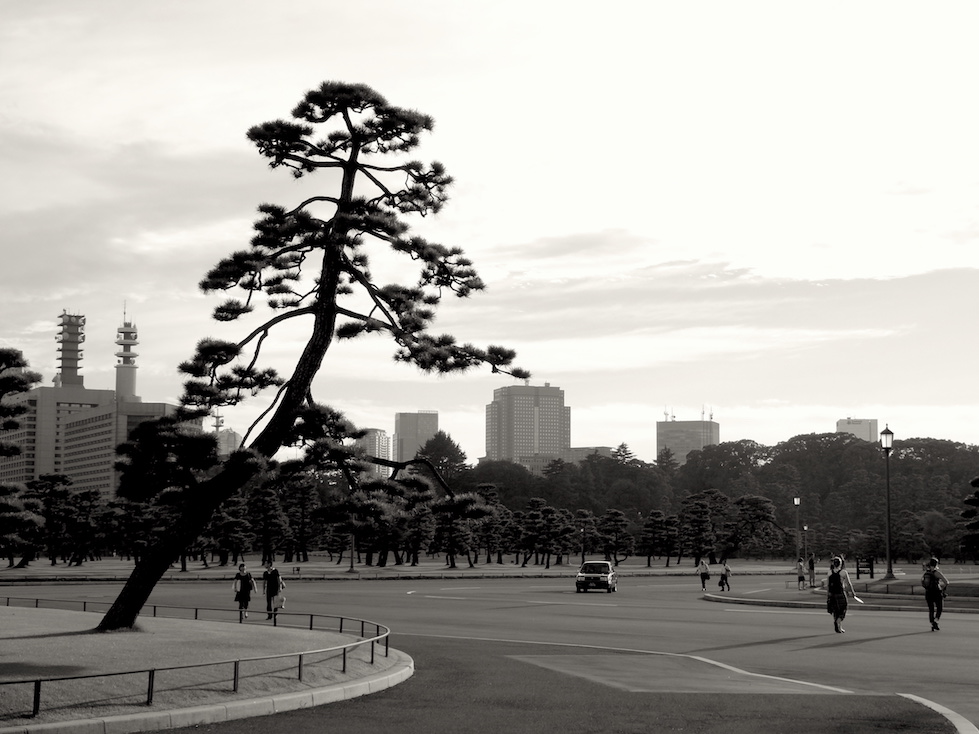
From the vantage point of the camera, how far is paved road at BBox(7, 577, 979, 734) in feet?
39.7

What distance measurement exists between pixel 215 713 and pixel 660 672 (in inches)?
298

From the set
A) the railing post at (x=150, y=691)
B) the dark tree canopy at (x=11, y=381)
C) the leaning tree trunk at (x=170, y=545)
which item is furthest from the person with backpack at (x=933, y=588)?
the dark tree canopy at (x=11, y=381)

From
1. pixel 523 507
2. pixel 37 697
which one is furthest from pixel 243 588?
pixel 523 507

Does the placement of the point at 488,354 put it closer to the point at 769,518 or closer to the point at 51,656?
the point at 51,656

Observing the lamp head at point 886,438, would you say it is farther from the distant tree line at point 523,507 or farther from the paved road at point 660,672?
the paved road at point 660,672

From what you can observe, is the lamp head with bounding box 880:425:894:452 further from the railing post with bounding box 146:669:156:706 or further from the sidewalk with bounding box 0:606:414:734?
the railing post with bounding box 146:669:156:706

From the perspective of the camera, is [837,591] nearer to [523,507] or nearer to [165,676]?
[165,676]

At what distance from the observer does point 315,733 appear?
37.2 feet

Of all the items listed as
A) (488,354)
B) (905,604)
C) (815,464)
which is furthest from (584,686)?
(815,464)

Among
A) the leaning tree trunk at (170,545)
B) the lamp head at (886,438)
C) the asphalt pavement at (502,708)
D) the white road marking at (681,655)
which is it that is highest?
the lamp head at (886,438)

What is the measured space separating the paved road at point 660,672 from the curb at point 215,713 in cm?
29

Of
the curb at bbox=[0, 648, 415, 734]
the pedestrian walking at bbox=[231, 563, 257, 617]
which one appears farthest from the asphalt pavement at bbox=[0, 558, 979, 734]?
the pedestrian walking at bbox=[231, 563, 257, 617]

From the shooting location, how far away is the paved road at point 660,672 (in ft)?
39.7

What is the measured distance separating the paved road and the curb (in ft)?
0.94
